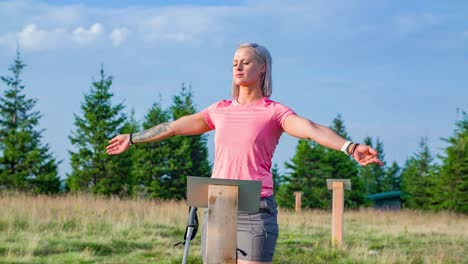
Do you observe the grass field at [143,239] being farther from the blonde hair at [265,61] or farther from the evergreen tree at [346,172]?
the evergreen tree at [346,172]

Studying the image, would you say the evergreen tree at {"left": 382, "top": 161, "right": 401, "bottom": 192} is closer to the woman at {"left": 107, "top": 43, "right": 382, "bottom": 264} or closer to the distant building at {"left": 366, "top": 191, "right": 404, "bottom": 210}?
the distant building at {"left": 366, "top": 191, "right": 404, "bottom": 210}

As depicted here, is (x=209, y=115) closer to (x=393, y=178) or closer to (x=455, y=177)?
(x=455, y=177)

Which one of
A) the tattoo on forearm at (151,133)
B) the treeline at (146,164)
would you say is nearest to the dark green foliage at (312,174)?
the treeline at (146,164)

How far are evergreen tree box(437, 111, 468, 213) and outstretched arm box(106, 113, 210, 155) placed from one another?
78.2 ft

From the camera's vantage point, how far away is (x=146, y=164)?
25688 mm

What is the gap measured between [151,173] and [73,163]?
3.27 metres

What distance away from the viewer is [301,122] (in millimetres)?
2834

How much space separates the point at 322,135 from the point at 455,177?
24.6 meters

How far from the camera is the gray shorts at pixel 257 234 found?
2766mm

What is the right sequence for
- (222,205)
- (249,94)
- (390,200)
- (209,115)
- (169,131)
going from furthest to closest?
(390,200) < (169,131) < (209,115) < (249,94) < (222,205)

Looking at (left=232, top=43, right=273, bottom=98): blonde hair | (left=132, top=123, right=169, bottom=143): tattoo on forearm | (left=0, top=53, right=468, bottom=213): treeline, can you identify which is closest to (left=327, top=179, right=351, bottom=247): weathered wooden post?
(left=132, top=123, right=169, bottom=143): tattoo on forearm

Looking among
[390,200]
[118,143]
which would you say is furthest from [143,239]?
[390,200]

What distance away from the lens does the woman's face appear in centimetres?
294

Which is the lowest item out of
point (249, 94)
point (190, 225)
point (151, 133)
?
point (190, 225)
